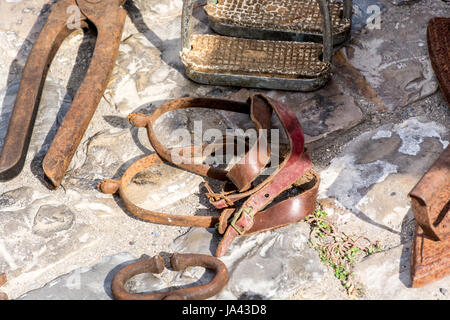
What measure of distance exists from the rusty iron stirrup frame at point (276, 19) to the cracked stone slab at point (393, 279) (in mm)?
1117

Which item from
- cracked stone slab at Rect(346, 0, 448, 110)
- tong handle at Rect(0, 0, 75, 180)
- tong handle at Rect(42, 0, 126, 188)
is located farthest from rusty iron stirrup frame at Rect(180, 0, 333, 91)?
tong handle at Rect(0, 0, 75, 180)

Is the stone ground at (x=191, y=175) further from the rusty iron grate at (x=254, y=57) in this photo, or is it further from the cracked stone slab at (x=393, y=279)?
the rusty iron grate at (x=254, y=57)

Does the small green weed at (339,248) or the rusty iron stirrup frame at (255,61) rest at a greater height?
the rusty iron stirrup frame at (255,61)

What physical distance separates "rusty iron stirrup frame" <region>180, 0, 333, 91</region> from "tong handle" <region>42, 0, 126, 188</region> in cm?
32

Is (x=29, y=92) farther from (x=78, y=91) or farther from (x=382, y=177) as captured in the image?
(x=382, y=177)

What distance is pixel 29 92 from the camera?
2.43 metres

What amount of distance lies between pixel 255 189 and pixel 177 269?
399 millimetres

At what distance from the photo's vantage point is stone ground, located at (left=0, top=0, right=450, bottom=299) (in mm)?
1953

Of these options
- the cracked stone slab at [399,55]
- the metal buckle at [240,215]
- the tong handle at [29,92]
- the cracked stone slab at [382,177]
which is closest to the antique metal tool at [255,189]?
the metal buckle at [240,215]

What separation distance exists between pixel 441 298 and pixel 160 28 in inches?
72.2

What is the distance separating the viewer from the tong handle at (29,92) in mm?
2273

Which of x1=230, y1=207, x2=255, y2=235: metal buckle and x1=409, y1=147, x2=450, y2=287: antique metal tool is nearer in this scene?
x1=409, y1=147, x2=450, y2=287: antique metal tool

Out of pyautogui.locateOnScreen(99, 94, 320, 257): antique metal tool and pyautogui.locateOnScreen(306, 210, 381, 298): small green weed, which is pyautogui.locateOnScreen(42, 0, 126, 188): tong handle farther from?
pyautogui.locateOnScreen(306, 210, 381, 298): small green weed
